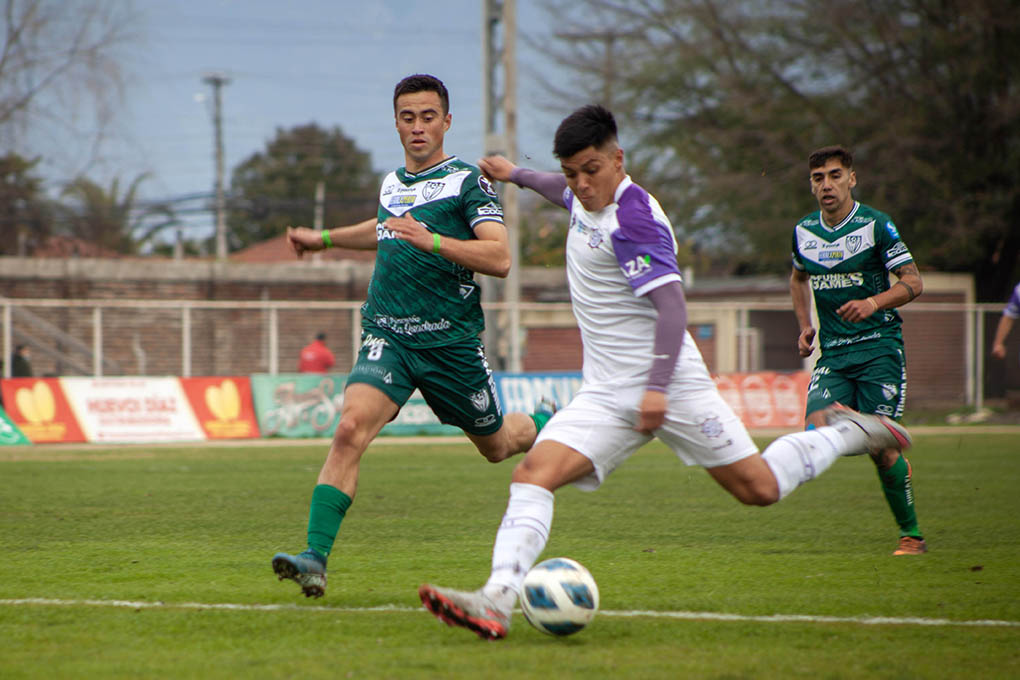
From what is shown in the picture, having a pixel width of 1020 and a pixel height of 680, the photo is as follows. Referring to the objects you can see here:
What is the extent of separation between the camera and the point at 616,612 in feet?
17.0

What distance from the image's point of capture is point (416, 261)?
19.4 ft

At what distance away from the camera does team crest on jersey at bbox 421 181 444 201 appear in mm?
6000

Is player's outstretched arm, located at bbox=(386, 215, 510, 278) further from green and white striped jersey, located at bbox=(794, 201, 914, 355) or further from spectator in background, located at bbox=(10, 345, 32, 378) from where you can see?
spectator in background, located at bbox=(10, 345, 32, 378)

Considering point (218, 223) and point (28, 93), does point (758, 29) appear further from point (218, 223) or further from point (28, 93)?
point (218, 223)

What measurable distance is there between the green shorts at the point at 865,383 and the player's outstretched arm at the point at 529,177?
261cm

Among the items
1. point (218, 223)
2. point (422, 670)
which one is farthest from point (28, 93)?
point (422, 670)

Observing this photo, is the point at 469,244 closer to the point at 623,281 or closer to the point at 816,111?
the point at 623,281

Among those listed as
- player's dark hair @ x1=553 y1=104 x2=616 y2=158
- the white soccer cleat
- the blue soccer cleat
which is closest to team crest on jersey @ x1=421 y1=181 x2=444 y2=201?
player's dark hair @ x1=553 y1=104 x2=616 y2=158

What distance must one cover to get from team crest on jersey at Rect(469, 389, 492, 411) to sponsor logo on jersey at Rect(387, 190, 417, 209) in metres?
1.04

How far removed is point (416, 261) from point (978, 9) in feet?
79.6

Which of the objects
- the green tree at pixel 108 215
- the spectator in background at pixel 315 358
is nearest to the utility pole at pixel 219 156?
the green tree at pixel 108 215

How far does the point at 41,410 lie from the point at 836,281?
1464 centimetres

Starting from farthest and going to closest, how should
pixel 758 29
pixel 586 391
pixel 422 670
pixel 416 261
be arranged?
1. pixel 758 29
2. pixel 416 261
3. pixel 586 391
4. pixel 422 670

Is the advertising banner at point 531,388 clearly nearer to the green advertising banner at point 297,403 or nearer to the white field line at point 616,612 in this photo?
the green advertising banner at point 297,403
